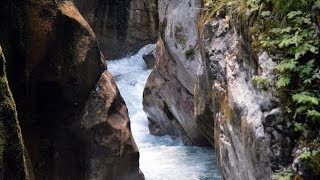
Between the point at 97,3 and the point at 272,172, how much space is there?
2257cm

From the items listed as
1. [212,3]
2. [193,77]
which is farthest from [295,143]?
[193,77]

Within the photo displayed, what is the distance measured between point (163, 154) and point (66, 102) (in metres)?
5.72

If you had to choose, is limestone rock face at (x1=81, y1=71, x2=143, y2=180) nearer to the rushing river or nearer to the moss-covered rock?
the rushing river

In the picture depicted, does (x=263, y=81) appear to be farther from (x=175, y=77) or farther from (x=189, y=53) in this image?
(x=175, y=77)

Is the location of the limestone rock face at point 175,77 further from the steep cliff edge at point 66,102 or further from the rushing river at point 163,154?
the steep cliff edge at point 66,102

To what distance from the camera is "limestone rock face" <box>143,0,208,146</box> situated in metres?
12.1

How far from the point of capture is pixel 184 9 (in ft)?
39.5

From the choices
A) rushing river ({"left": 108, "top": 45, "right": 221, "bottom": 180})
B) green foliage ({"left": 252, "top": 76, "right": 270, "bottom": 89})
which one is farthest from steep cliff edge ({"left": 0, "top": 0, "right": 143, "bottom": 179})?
green foliage ({"left": 252, "top": 76, "right": 270, "bottom": 89})

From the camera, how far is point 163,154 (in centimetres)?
1481

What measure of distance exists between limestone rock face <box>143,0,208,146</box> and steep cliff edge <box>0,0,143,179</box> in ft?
8.95

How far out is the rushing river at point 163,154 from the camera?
506 inches

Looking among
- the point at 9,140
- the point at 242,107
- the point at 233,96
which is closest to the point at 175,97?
the point at 9,140

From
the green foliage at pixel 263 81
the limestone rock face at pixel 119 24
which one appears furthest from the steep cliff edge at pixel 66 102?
the limestone rock face at pixel 119 24

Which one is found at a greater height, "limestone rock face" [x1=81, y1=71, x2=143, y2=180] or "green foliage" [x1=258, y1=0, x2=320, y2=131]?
"green foliage" [x1=258, y1=0, x2=320, y2=131]
